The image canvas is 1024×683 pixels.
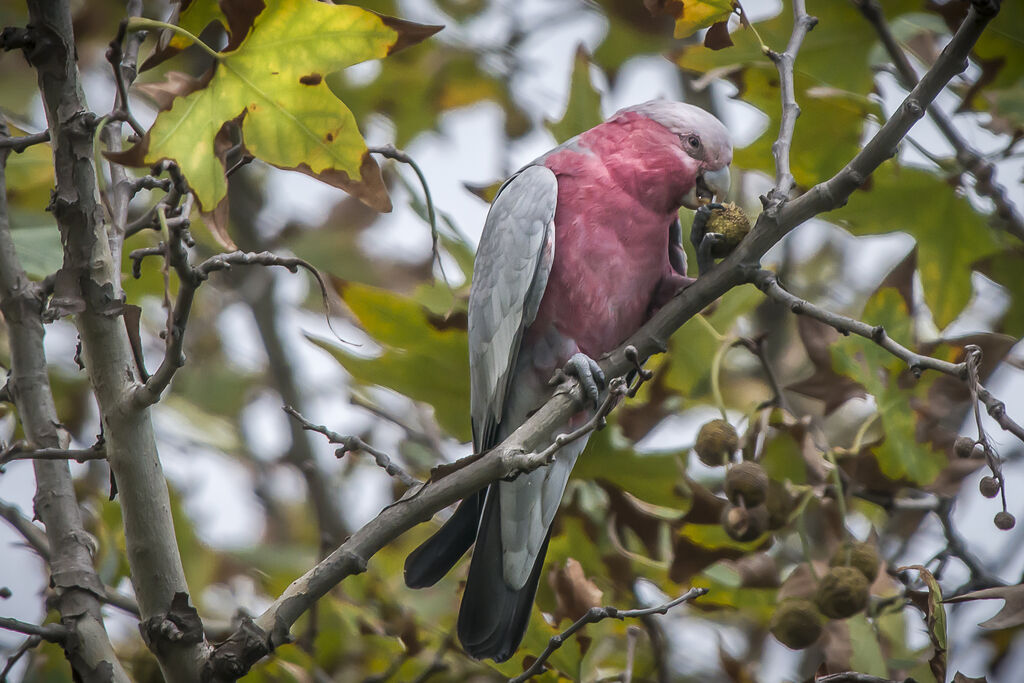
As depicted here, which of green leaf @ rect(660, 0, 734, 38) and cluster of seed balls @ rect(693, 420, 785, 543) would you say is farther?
cluster of seed balls @ rect(693, 420, 785, 543)

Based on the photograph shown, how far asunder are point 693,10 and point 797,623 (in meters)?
1.52

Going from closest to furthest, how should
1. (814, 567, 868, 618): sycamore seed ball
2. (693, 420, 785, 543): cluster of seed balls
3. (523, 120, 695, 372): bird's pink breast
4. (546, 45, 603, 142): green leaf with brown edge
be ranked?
(814, 567, 868, 618): sycamore seed ball < (693, 420, 785, 543): cluster of seed balls < (523, 120, 695, 372): bird's pink breast < (546, 45, 603, 142): green leaf with brown edge

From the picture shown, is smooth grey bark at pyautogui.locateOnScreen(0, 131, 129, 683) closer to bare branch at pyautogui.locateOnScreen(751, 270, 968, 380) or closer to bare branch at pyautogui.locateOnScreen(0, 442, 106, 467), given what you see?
bare branch at pyautogui.locateOnScreen(0, 442, 106, 467)

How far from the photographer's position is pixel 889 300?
2641mm

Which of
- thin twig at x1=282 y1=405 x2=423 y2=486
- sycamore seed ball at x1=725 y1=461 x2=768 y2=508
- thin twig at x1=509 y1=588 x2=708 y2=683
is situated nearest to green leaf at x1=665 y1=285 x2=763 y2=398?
sycamore seed ball at x1=725 y1=461 x2=768 y2=508

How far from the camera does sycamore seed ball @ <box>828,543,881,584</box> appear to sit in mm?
2492

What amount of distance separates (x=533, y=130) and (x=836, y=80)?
2181mm

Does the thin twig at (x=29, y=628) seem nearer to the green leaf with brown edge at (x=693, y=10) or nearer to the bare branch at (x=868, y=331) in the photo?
the bare branch at (x=868, y=331)

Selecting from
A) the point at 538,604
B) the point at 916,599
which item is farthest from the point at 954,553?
the point at 538,604

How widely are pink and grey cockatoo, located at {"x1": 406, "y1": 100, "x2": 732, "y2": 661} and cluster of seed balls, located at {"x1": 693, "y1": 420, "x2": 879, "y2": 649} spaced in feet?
1.40

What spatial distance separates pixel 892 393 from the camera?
8.78 feet

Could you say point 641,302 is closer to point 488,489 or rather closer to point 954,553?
point 488,489

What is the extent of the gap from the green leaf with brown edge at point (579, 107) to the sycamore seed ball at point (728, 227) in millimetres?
769

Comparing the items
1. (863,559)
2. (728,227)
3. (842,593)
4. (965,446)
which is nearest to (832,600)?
(842,593)
